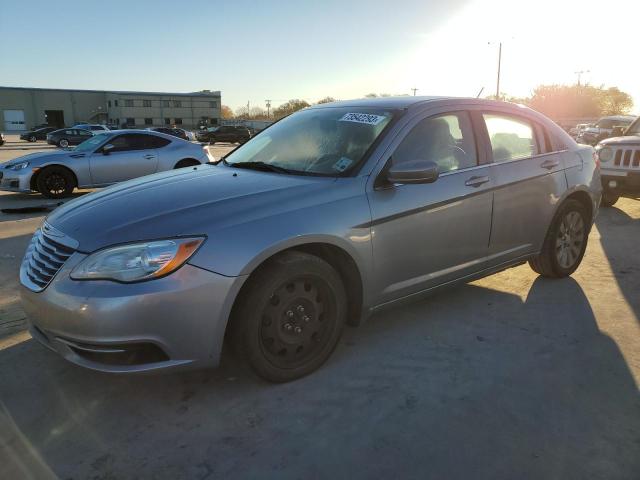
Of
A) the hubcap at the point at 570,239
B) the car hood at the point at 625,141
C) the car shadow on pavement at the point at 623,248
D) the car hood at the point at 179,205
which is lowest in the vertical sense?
the car shadow on pavement at the point at 623,248

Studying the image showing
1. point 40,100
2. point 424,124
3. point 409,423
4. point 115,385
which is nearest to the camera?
point 409,423

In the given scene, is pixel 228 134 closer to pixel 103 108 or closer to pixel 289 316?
pixel 289 316

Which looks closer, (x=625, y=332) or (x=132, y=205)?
(x=132, y=205)

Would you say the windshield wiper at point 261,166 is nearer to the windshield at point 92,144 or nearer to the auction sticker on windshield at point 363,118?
the auction sticker on windshield at point 363,118

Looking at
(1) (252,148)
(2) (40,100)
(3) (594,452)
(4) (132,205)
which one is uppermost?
(2) (40,100)

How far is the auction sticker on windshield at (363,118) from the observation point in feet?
11.6

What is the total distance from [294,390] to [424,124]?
79.2 inches

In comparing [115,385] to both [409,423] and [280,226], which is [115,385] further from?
[409,423]

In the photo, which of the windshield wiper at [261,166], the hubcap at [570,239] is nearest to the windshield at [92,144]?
the windshield wiper at [261,166]

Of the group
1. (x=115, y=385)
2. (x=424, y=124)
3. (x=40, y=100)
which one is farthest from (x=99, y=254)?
(x=40, y=100)

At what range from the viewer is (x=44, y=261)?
279 centimetres

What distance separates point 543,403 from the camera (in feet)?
9.21

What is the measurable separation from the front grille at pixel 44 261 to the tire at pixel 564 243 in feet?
12.5

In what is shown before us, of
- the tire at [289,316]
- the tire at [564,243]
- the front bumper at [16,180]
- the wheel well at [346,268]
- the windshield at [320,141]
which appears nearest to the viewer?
the tire at [289,316]
